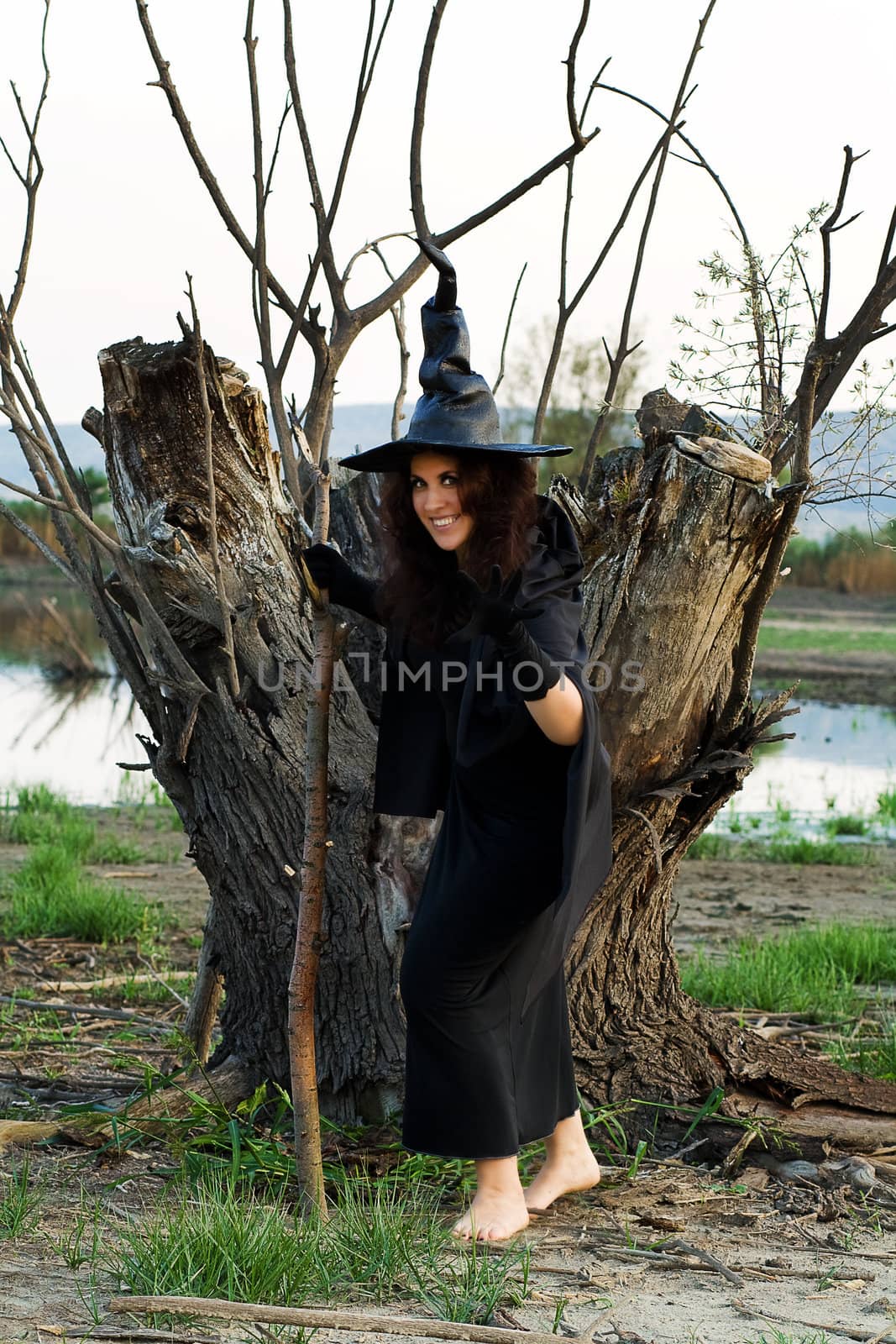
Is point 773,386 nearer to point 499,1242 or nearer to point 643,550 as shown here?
point 643,550

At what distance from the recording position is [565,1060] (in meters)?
3.19

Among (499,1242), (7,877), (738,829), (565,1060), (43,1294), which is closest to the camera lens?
(43,1294)

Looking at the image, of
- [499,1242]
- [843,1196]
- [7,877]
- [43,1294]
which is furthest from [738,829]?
[43,1294]

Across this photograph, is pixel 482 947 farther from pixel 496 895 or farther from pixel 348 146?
pixel 348 146

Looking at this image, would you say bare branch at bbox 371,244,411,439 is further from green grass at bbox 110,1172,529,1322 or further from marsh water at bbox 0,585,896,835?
marsh water at bbox 0,585,896,835

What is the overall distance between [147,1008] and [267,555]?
2.07 meters

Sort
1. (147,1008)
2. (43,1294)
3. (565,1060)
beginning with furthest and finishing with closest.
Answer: (147,1008) → (565,1060) → (43,1294)

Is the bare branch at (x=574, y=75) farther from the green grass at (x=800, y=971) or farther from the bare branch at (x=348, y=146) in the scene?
Answer: the green grass at (x=800, y=971)

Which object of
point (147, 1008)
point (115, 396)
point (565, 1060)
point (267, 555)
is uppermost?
point (115, 396)

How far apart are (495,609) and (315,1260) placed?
122 centimetres

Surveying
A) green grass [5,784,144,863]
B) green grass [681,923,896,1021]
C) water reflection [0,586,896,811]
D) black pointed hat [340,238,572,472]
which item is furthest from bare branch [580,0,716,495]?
water reflection [0,586,896,811]

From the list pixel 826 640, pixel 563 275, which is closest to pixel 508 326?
pixel 563 275

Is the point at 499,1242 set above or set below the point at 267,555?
below

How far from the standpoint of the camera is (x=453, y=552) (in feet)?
9.89
